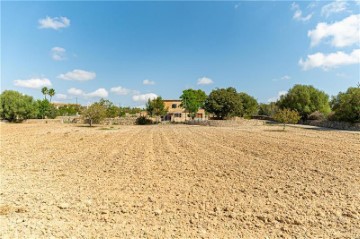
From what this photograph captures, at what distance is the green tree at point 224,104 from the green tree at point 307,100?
39.0 feet

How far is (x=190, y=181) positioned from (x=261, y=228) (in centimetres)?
321

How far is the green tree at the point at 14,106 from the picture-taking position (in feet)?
155

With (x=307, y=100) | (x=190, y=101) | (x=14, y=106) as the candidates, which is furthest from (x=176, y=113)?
(x=14, y=106)

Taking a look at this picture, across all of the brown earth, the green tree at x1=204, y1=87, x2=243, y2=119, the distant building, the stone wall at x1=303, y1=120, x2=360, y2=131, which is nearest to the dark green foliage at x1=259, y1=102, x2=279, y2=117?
the distant building

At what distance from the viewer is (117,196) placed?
6312 millimetres

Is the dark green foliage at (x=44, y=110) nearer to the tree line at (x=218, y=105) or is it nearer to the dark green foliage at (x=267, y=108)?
the tree line at (x=218, y=105)

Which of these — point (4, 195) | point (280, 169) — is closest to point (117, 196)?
point (4, 195)

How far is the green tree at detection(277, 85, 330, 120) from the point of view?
166 ft

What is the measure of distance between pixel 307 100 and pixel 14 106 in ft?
196

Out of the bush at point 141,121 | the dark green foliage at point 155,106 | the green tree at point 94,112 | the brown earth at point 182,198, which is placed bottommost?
the brown earth at point 182,198

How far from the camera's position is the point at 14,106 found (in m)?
47.3

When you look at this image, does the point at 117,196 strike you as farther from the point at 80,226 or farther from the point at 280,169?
the point at 280,169

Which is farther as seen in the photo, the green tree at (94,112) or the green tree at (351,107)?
the green tree at (94,112)

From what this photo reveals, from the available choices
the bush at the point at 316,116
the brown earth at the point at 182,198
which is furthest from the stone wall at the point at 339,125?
the brown earth at the point at 182,198
